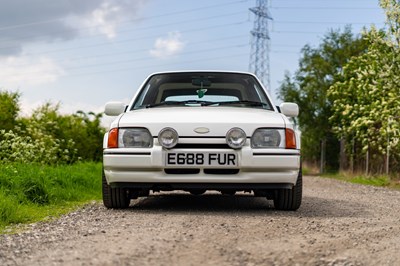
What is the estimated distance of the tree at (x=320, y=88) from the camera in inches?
1517

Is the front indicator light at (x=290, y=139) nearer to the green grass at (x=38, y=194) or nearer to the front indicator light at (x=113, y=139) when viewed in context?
the front indicator light at (x=113, y=139)

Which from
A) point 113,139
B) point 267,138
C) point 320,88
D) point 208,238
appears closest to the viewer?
point 208,238

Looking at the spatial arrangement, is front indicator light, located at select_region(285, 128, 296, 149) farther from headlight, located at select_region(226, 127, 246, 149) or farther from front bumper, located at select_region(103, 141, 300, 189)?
headlight, located at select_region(226, 127, 246, 149)

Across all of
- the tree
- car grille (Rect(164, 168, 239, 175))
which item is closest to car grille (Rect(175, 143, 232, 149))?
car grille (Rect(164, 168, 239, 175))

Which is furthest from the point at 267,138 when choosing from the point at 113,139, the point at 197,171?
the point at 113,139

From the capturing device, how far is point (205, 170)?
6.91m

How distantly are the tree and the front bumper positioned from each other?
31.5 m

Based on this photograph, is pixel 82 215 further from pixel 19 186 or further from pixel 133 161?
pixel 19 186

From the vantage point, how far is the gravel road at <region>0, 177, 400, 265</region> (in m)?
4.22

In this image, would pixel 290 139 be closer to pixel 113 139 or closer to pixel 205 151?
pixel 205 151

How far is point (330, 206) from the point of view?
866cm

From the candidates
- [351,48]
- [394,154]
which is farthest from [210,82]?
[351,48]

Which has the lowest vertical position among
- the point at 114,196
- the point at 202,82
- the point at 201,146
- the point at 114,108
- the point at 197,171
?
the point at 114,196

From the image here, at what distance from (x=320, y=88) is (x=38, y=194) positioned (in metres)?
31.8
